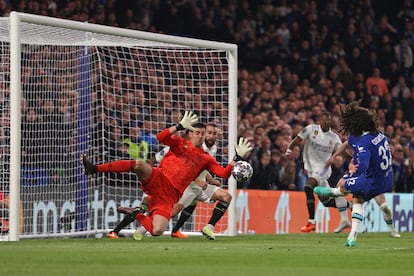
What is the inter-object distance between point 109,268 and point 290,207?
458 inches

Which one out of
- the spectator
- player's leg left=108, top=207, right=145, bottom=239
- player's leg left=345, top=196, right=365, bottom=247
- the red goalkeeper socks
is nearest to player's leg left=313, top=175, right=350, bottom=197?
player's leg left=345, top=196, right=365, bottom=247

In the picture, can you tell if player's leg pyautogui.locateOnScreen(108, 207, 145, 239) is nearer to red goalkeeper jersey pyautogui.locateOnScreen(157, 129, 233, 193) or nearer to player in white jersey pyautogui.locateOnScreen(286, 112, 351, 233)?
red goalkeeper jersey pyautogui.locateOnScreen(157, 129, 233, 193)

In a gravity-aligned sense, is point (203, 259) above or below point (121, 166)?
below

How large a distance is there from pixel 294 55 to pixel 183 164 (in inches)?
455

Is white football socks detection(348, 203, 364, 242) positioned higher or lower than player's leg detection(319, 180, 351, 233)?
higher

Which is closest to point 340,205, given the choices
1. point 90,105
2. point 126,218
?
point 126,218

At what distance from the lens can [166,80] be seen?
18328 mm

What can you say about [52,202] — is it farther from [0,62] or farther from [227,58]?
[227,58]

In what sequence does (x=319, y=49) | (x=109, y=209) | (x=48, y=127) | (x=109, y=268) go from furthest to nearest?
1. (x=319, y=49)
2. (x=109, y=209)
3. (x=48, y=127)
4. (x=109, y=268)

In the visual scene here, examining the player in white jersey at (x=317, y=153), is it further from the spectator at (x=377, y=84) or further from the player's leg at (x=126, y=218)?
the spectator at (x=377, y=84)

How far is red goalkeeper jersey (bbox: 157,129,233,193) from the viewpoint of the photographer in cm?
1419

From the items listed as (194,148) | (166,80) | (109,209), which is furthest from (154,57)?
(194,148)

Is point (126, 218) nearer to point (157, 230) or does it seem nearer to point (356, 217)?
point (157, 230)

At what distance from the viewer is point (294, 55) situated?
25531mm
